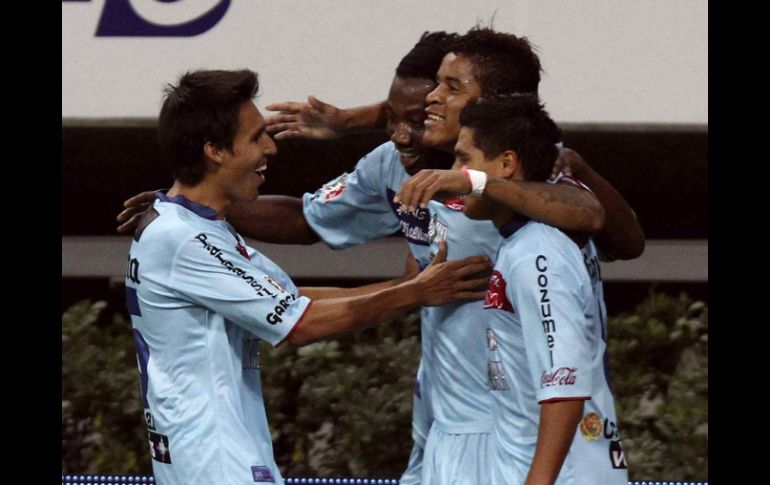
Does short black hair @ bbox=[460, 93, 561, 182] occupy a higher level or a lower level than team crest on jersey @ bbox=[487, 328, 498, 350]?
higher

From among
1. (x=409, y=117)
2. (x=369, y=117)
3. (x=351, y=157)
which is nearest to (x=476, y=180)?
(x=409, y=117)

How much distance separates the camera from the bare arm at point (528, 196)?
144 inches

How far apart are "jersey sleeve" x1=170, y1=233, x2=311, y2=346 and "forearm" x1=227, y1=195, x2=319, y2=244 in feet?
3.77

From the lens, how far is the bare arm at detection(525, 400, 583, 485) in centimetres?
355

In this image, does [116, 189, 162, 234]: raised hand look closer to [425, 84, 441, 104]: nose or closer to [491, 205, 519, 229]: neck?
[425, 84, 441, 104]: nose

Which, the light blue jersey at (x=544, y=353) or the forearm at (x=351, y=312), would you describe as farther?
the forearm at (x=351, y=312)

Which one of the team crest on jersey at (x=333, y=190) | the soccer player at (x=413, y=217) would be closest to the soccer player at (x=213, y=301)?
the soccer player at (x=413, y=217)

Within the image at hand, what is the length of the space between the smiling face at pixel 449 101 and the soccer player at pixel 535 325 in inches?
6.6

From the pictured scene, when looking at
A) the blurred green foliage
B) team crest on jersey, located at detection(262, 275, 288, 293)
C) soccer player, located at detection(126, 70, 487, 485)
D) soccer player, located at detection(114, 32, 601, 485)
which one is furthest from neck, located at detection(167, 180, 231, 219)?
the blurred green foliage

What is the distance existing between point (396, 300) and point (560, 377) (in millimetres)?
639

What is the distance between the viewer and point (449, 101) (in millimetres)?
4242

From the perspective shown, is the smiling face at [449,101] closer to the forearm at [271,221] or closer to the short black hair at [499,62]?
the short black hair at [499,62]

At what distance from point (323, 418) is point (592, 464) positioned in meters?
2.76
